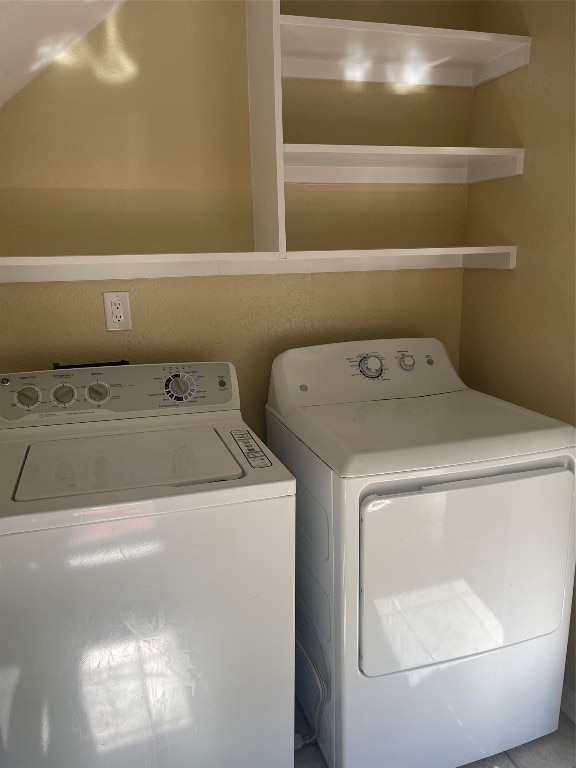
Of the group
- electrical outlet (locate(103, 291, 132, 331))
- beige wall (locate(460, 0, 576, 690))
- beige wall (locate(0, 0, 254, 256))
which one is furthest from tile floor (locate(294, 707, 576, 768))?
beige wall (locate(0, 0, 254, 256))

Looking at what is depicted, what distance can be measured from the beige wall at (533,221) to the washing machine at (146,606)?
95 centimetres

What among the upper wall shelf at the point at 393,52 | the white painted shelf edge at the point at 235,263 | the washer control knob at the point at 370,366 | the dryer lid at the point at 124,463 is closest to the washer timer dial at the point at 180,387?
the dryer lid at the point at 124,463

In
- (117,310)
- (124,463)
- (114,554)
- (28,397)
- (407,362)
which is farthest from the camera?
(407,362)

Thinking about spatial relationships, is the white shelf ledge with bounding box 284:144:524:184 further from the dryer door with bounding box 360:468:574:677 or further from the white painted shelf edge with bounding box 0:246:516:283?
the dryer door with bounding box 360:468:574:677

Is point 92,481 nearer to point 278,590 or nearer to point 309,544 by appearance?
point 278,590

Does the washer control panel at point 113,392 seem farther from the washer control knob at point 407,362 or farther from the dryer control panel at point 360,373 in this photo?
the washer control knob at point 407,362

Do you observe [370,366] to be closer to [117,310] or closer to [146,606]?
[117,310]

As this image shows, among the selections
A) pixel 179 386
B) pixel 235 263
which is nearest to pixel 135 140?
pixel 235 263

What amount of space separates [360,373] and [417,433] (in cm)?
44

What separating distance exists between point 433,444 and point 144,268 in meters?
1.04

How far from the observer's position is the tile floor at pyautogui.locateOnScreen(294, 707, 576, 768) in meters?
1.63

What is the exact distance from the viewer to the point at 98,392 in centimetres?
164

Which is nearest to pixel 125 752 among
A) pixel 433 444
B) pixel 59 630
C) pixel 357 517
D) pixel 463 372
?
pixel 59 630

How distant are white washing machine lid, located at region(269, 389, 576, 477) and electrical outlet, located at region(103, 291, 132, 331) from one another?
59cm
